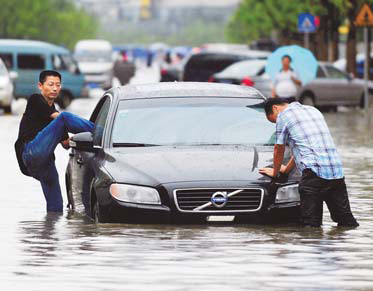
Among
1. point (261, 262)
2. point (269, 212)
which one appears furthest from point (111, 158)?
point (261, 262)

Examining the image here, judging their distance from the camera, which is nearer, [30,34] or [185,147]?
[185,147]

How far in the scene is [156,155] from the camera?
13.1 metres

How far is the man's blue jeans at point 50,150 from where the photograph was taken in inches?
558

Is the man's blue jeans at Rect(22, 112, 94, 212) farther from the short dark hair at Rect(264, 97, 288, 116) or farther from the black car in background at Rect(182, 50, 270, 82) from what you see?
the black car in background at Rect(182, 50, 270, 82)

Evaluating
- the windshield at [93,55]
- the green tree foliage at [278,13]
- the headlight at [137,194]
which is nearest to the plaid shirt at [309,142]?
the headlight at [137,194]

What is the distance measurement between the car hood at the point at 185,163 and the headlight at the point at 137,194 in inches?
2.0

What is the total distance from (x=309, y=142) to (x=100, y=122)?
2274 millimetres

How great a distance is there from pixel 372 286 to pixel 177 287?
117cm

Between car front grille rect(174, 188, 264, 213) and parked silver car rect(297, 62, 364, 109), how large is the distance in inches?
1199

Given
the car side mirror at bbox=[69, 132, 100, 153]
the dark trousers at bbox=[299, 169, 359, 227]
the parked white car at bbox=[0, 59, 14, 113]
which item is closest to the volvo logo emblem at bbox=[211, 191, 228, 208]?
the dark trousers at bbox=[299, 169, 359, 227]

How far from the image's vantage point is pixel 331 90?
144ft

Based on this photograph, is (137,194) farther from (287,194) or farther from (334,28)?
(334,28)

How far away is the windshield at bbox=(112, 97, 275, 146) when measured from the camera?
1373cm

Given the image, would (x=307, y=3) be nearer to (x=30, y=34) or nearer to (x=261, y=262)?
(x=30, y=34)
